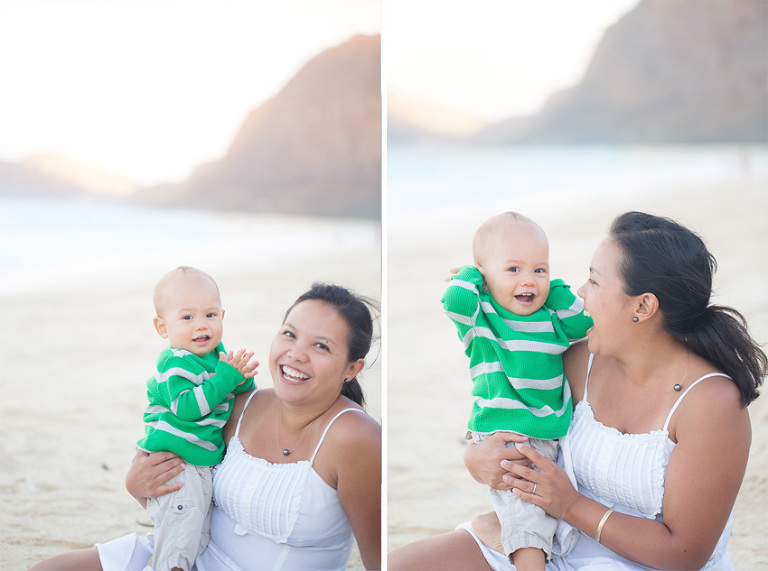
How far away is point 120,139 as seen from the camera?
1817 cm

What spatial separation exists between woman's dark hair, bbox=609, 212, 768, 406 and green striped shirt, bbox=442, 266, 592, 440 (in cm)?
24

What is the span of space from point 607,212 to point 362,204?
575 centimetres

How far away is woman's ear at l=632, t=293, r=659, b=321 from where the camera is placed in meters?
2.16

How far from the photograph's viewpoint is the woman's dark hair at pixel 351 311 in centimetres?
242

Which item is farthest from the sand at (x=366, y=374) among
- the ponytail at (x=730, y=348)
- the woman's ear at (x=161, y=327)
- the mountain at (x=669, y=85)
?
the mountain at (x=669, y=85)

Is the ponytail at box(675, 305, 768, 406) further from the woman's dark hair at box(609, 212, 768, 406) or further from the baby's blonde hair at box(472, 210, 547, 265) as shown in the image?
the baby's blonde hair at box(472, 210, 547, 265)

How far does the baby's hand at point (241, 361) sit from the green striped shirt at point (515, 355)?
2.01 ft

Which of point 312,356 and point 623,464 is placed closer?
point 623,464

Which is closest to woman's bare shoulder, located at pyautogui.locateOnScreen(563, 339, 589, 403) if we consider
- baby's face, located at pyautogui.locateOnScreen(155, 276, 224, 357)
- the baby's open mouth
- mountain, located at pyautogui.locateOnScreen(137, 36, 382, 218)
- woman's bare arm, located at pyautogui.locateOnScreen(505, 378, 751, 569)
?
woman's bare arm, located at pyautogui.locateOnScreen(505, 378, 751, 569)

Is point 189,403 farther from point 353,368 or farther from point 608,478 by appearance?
point 608,478

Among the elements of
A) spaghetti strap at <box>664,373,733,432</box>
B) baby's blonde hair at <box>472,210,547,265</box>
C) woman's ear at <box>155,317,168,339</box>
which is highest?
baby's blonde hair at <box>472,210,547,265</box>

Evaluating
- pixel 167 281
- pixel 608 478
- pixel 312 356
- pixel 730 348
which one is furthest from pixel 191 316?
pixel 730 348

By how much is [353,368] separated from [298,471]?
1.12ft

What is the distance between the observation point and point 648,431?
214 cm
